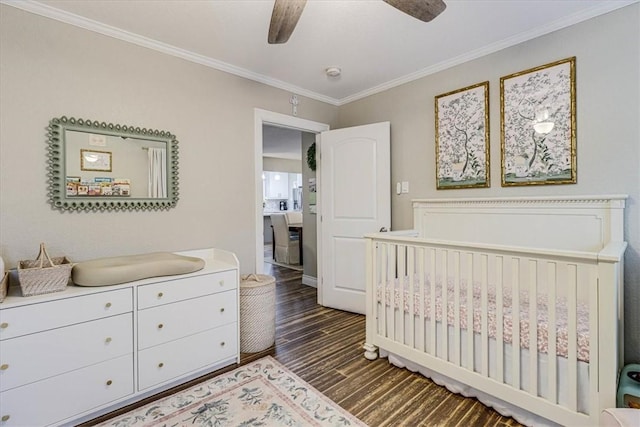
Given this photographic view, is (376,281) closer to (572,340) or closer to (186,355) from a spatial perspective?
(572,340)

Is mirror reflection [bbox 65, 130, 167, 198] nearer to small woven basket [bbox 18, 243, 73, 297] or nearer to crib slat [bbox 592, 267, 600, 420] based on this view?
small woven basket [bbox 18, 243, 73, 297]

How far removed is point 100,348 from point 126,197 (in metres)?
1.03

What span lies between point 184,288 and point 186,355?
43 centimetres

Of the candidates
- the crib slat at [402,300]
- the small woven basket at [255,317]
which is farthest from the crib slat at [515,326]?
the small woven basket at [255,317]

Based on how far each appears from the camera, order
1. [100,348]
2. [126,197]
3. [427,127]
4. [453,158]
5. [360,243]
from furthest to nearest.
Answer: [360,243] → [427,127] → [453,158] → [126,197] → [100,348]

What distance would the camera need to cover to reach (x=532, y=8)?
1.94 m

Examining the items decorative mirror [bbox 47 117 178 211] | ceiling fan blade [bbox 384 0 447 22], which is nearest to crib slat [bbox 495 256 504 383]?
ceiling fan blade [bbox 384 0 447 22]

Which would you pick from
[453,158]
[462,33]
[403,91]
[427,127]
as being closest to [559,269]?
[453,158]

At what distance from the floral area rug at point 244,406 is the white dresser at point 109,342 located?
159 millimetres

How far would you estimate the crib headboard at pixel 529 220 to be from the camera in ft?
6.21

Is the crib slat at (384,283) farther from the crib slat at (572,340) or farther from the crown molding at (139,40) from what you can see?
the crown molding at (139,40)

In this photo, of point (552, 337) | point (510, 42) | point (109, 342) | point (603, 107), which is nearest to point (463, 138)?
point (510, 42)

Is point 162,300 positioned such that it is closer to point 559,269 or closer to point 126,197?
point 126,197

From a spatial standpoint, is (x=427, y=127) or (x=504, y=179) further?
(x=427, y=127)
